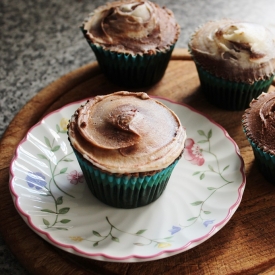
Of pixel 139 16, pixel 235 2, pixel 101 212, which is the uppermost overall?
pixel 139 16

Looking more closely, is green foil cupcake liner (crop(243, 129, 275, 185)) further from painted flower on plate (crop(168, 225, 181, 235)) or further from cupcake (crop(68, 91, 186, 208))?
painted flower on plate (crop(168, 225, 181, 235))

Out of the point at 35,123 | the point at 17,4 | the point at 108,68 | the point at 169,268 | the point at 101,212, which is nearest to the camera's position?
the point at 169,268

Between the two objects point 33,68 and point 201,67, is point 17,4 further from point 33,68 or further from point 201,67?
point 201,67

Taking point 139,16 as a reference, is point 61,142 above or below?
below

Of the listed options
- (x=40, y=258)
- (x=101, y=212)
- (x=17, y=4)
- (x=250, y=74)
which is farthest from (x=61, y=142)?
(x=17, y=4)

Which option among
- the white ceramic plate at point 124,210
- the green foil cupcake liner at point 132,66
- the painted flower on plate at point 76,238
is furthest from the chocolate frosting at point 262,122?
the painted flower on plate at point 76,238

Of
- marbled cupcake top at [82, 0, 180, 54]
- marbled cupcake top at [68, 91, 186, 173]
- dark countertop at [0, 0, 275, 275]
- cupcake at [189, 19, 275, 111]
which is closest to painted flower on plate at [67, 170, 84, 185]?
marbled cupcake top at [68, 91, 186, 173]

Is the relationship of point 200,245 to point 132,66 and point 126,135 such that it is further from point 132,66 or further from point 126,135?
point 132,66
